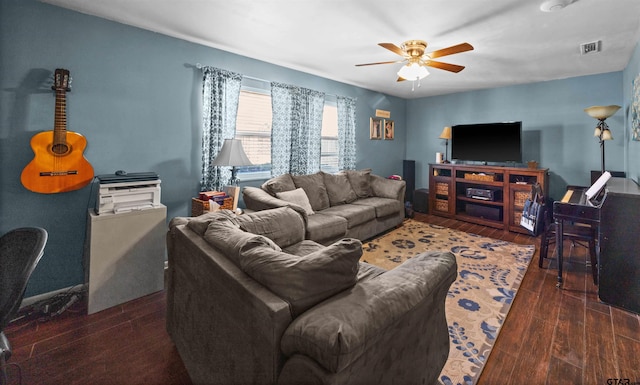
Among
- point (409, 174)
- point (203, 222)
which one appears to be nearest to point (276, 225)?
point (203, 222)

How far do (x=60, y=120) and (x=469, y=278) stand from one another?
400 centimetres

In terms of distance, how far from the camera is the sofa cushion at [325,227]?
10.3ft

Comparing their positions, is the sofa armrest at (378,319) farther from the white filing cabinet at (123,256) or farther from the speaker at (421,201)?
the speaker at (421,201)

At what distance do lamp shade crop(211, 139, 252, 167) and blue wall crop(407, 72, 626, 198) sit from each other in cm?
473

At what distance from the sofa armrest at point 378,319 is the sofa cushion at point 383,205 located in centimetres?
269

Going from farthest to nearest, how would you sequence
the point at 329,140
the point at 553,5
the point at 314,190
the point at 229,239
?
1. the point at 329,140
2. the point at 314,190
3. the point at 553,5
4. the point at 229,239

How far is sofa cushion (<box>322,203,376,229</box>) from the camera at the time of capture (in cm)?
373

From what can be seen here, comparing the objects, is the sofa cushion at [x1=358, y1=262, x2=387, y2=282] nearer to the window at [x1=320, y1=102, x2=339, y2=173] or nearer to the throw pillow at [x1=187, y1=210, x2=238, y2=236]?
the throw pillow at [x1=187, y1=210, x2=238, y2=236]

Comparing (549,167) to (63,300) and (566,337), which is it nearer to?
(566,337)

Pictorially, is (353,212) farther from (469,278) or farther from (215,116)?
(215,116)

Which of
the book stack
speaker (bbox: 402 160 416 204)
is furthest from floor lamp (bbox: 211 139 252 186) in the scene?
speaker (bbox: 402 160 416 204)

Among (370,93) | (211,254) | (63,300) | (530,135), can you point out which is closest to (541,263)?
(530,135)

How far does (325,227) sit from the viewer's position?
3.25 metres

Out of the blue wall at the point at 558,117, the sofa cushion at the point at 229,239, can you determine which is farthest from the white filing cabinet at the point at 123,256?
the blue wall at the point at 558,117
